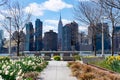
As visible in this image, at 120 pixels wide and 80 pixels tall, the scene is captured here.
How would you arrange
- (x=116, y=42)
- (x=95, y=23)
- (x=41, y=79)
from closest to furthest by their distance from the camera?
(x=41, y=79) < (x=95, y=23) < (x=116, y=42)

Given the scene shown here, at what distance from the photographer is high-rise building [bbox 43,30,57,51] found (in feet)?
209

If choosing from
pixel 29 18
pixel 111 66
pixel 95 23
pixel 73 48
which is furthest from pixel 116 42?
pixel 111 66

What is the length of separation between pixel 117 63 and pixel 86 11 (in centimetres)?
2231

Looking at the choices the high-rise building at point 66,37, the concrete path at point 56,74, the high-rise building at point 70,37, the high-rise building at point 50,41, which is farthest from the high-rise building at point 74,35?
the concrete path at point 56,74

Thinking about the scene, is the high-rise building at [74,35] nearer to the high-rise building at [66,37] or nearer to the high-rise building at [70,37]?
the high-rise building at [70,37]

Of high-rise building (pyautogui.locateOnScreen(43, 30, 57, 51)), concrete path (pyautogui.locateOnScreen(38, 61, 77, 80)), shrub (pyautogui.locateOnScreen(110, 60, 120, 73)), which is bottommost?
concrete path (pyautogui.locateOnScreen(38, 61, 77, 80))

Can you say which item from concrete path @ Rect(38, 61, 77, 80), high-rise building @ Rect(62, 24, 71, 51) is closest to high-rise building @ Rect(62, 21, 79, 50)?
high-rise building @ Rect(62, 24, 71, 51)

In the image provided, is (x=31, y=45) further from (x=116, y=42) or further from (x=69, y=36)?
(x=116, y=42)

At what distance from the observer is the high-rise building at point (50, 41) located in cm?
6369

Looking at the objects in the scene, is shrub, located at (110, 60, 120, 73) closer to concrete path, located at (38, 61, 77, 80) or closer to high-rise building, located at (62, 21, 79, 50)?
concrete path, located at (38, 61, 77, 80)

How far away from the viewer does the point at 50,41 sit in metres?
64.9

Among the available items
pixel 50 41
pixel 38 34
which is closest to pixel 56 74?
pixel 38 34

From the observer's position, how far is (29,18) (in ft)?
150

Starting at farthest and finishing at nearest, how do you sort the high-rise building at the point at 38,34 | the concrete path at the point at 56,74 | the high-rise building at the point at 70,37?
the high-rise building at the point at 38,34 < the high-rise building at the point at 70,37 < the concrete path at the point at 56,74
